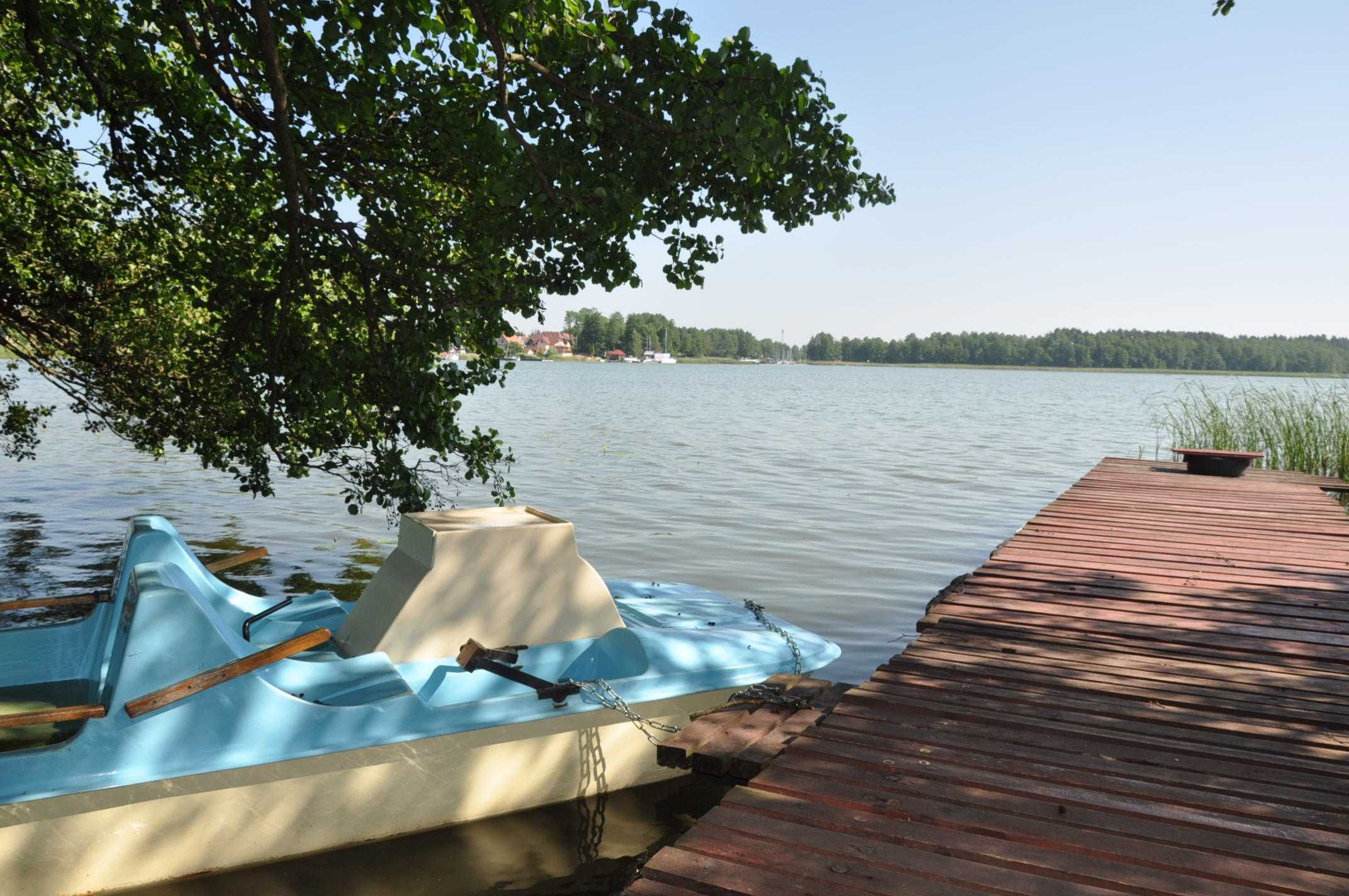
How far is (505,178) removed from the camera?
20.6 ft

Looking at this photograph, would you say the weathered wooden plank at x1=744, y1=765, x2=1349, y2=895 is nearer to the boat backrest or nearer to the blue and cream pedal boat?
the blue and cream pedal boat

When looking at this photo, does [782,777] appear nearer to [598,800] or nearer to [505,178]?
[598,800]

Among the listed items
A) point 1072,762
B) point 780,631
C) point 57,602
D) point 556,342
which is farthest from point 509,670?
point 556,342

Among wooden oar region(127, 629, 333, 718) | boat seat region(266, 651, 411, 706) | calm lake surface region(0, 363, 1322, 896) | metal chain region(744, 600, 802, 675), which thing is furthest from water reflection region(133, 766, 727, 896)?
metal chain region(744, 600, 802, 675)

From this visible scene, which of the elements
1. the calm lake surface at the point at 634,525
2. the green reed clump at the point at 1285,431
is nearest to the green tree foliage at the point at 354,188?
the calm lake surface at the point at 634,525

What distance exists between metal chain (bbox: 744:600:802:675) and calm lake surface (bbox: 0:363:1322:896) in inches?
42.4

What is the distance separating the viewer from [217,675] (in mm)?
4855

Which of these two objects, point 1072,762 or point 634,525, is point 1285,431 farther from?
point 1072,762

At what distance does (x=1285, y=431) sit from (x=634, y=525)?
34.9 ft

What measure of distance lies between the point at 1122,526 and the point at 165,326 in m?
9.64

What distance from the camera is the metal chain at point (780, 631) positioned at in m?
6.75

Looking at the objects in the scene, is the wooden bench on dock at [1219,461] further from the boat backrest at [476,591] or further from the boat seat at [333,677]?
the boat seat at [333,677]

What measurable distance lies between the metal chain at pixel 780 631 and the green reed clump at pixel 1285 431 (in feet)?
39.8

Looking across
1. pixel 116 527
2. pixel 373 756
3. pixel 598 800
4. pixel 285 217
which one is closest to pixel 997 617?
pixel 598 800
